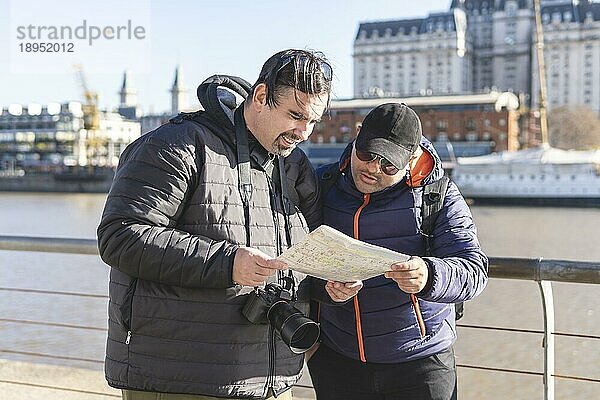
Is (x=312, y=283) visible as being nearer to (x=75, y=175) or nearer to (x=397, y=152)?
(x=397, y=152)

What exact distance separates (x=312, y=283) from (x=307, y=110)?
502 mm

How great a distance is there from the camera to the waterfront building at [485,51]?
293 feet

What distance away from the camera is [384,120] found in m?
2.02

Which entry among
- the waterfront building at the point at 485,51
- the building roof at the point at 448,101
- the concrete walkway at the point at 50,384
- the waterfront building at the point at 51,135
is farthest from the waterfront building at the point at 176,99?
the concrete walkway at the point at 50,384

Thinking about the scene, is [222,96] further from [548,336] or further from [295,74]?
[548,336]

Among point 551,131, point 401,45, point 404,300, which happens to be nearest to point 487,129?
point 551,131

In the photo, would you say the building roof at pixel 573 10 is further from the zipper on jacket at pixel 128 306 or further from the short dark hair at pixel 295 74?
the zipper on jacket at pixel 128 306

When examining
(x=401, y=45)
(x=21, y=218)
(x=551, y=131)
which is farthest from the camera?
(x=401, y=45)

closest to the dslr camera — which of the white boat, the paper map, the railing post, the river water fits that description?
the paper map

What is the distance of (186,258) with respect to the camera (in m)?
1.73

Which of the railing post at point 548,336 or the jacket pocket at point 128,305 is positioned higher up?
the jacket pocket at point 128,305

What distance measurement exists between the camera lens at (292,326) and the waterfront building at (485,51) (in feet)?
285

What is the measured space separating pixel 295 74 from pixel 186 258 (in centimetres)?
50

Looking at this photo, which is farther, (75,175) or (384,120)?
(75,175)
